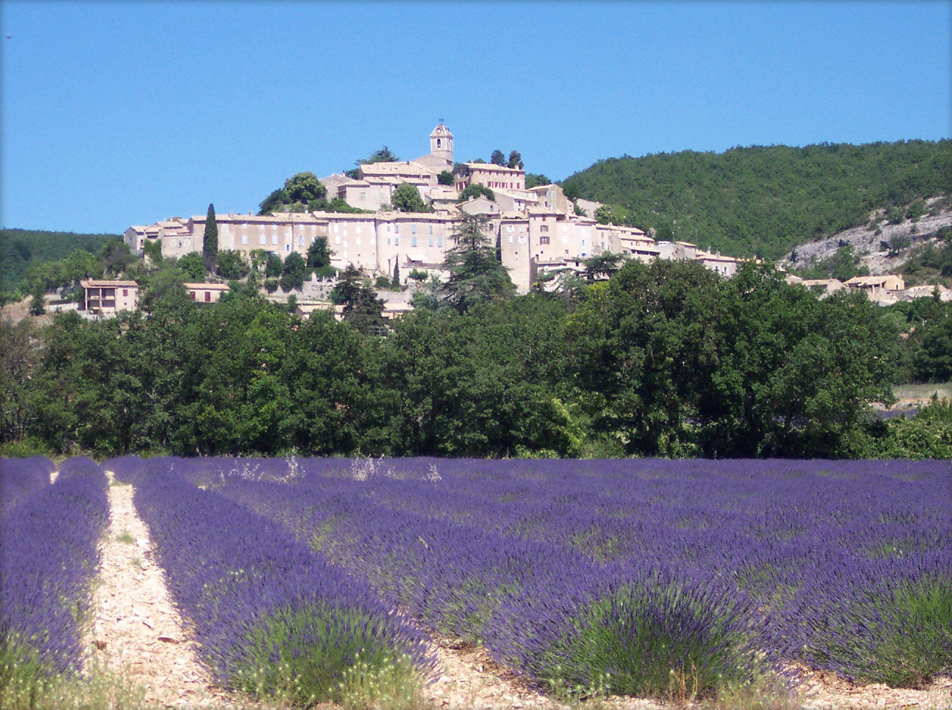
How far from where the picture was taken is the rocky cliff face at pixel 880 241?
10353 centimetres

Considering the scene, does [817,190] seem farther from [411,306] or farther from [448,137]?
[411,306]

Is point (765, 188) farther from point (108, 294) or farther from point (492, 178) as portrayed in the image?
point (108, 294)

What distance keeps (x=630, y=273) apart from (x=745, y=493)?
1365 cm

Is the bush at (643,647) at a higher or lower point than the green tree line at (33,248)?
lower

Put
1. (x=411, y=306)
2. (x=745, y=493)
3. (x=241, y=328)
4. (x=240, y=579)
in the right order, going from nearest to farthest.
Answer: (x=240, y=579) → (x=745, y=493) → (x=241, y=328) → (x=411, y=306)

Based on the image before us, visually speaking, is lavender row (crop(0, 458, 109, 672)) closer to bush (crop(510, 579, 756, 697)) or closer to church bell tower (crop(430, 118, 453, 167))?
bush (crop(510, 579, 756, 697))

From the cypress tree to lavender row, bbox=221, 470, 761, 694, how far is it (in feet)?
275

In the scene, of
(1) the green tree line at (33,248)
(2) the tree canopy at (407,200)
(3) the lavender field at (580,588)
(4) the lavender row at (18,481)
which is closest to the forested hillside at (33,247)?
(1) the green tree line at (33,248)

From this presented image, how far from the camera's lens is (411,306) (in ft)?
256

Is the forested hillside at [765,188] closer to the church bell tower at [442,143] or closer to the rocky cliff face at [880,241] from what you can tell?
the rocky cliff face at [880,241]

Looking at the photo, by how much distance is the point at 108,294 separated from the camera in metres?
80.4

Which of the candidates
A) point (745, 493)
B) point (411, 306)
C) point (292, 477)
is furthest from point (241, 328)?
point (411, 306)

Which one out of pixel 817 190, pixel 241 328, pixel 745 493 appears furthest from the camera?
pixel 817 190

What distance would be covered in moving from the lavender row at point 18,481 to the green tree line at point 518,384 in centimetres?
687
